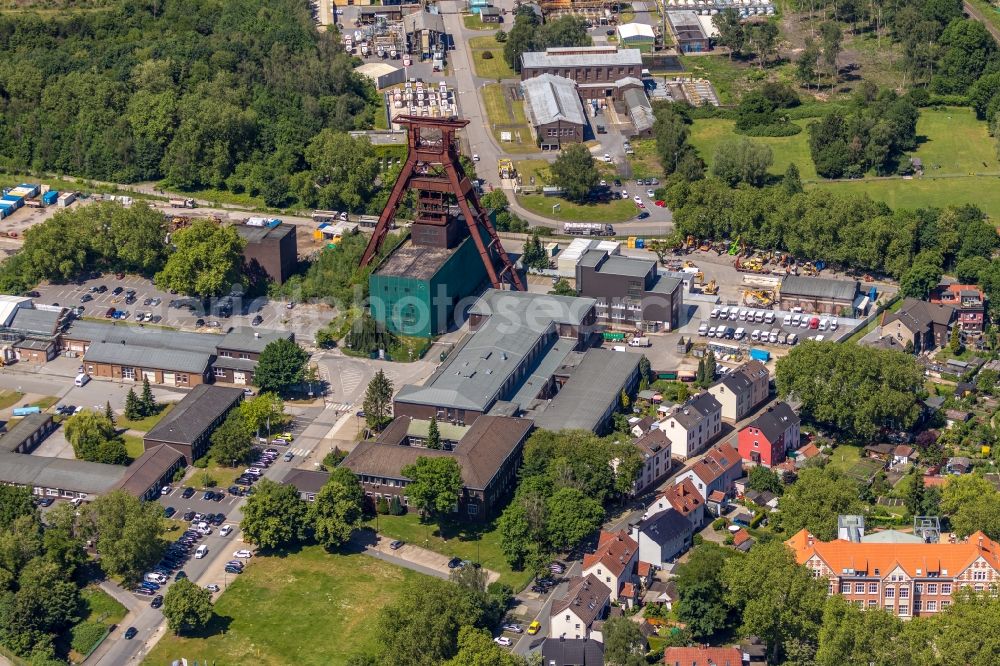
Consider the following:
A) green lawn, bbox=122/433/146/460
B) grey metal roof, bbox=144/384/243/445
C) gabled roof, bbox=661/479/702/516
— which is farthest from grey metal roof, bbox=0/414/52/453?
gabled roof, bbox=661/479/702/516

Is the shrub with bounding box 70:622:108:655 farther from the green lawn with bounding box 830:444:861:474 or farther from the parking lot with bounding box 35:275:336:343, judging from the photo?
the green lawn with bounding box 830:444:861:474

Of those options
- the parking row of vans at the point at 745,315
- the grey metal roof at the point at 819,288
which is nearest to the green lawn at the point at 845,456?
the parking row of vans at the point at 745,315

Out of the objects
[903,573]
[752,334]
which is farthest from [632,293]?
[903,573]

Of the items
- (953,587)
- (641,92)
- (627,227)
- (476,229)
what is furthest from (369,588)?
(641,92)

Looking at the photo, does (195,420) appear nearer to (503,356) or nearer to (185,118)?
(503,356)

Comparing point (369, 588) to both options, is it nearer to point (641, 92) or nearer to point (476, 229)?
point (476, 229)

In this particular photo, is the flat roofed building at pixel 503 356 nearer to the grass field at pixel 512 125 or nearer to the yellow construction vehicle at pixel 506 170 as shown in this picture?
the yellow construction vehicle at pixel 506 170
